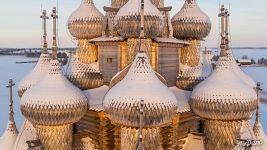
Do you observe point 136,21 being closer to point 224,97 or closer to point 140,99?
point 140,99

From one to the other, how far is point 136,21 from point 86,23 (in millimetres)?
2018

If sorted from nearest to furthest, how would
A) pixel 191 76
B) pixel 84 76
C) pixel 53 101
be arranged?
pixel 53 101
pixel 84 76
pixel 191 76

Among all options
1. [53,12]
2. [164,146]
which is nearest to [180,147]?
[164,146]

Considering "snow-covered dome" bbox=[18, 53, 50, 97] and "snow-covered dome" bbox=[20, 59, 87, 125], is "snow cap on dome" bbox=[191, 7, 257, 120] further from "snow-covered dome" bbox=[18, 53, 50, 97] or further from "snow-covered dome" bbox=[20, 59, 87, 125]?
"snow-covered dome" bbox=[18, 53, 50, 97]

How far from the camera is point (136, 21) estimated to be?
26.1 feet

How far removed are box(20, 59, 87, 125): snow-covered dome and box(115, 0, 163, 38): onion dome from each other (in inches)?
60.1

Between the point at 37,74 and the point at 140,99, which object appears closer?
the point at 140,99

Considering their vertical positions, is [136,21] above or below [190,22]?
below

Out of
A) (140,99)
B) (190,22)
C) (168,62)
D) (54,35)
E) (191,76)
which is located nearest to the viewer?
(140,99)

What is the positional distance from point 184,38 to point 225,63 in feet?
7.03

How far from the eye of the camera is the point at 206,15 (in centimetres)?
984

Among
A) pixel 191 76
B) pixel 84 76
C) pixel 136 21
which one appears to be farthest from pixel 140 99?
pixel 191 76

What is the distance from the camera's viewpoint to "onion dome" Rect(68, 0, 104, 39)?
958 centimetres

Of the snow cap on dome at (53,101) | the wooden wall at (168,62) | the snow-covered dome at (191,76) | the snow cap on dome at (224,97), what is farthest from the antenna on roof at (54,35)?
the snow-covered dome at (191,76)
